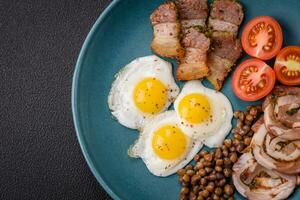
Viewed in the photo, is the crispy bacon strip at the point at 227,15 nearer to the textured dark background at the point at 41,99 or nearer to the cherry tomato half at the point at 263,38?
the cherry tomato half at the point at 263,38

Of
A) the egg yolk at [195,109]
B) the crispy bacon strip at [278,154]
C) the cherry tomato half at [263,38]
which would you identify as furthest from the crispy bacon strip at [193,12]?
the crispy bacon strip at [278,154]

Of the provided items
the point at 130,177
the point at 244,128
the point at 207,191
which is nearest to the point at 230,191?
the point at 207,191

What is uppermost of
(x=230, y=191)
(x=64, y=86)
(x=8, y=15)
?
(x=8, y=15)

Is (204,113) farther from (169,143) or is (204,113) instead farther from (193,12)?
(193,12)

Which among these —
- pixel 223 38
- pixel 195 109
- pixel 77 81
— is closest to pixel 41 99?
pixel 77 81

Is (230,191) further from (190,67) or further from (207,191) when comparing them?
(190,67)

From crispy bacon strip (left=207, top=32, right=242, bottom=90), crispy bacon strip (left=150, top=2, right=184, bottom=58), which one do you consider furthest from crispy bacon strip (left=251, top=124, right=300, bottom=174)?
crispy bacon strip (left=150, top=2, right=184, bottom=58)

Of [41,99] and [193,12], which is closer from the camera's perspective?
[193,12]

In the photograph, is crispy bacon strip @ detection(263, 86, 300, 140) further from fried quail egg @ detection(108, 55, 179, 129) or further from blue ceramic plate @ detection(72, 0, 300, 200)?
fried quail egg @ detection(108, 55, 179, 129)
